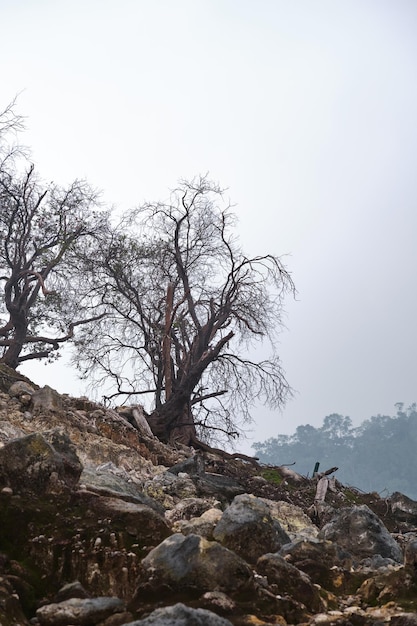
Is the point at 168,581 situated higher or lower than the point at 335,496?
lower

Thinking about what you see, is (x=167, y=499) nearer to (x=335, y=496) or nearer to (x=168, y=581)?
(x=168, y=581)

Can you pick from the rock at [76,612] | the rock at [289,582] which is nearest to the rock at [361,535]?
the rock at [289,582]

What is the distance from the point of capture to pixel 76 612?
332 cm

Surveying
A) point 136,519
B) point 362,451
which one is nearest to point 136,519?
point 136,519

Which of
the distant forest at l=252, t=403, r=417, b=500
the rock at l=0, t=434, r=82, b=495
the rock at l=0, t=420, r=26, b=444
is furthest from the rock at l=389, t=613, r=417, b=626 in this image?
the distant forest at l=252, t=403, r=417, b=500

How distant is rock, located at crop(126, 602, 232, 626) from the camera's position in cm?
297

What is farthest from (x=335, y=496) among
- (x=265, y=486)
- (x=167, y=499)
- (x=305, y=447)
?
(x=305, y=447)

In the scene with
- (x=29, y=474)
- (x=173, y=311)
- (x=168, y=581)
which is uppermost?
(x=173, y=311)

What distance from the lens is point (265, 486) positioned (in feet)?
41.8

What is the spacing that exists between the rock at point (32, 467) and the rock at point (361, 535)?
4254mm

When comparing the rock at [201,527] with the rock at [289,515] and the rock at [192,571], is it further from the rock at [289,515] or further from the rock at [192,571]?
the rock at [289,515]

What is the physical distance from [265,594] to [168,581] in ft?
2.07

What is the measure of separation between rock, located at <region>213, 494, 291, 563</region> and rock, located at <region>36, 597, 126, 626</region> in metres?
1.56

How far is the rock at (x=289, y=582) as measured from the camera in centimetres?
401
